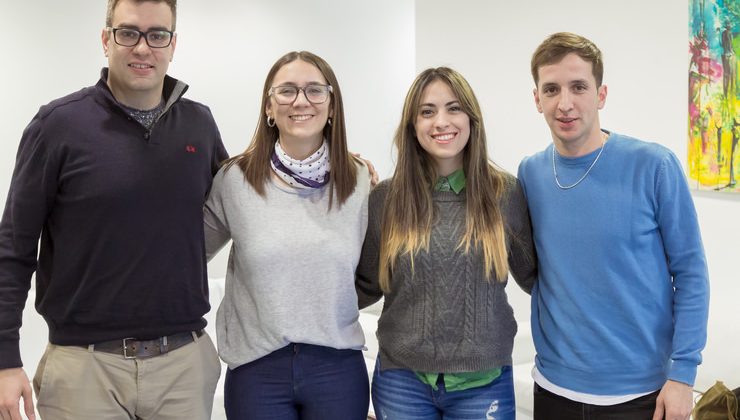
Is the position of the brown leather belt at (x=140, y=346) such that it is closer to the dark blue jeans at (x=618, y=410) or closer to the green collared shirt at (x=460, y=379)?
the green collared shirt at (x=460, y=379)

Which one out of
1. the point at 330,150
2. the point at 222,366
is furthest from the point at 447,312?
the point at 222,366

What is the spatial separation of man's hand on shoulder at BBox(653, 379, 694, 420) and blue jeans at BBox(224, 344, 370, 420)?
2.56 ft

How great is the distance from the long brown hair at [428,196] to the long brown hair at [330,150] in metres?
0.14

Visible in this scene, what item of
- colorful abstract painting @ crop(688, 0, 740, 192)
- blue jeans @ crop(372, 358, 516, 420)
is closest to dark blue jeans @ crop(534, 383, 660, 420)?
blue jeans @ crop(372, 358, 516, 420)

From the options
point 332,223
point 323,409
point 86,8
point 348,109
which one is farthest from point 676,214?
point 348,109

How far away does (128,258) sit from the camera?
1769 mm

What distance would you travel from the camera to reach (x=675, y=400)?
1688mm

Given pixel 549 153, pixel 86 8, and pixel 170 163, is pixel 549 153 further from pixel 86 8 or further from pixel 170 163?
pixel 86 8

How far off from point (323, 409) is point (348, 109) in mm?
4143

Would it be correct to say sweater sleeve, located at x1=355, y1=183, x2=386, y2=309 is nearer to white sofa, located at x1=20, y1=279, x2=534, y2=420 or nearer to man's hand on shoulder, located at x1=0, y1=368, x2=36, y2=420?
man's hand on shoulder, located at x1=0, y1=368, x2=36, y2=420

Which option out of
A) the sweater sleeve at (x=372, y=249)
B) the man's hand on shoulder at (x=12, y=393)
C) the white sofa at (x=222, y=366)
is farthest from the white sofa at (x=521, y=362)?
the man's hand on shoulder at (x=12, y=393)

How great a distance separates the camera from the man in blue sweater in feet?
5.64

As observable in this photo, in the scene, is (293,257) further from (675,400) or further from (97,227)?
(675,400)

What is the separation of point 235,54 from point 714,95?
3163 millimetres
